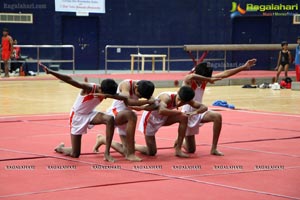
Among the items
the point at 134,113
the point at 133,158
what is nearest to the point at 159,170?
the point at 133,158

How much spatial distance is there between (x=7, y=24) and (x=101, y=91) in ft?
80.5

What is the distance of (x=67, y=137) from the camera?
10.3 m

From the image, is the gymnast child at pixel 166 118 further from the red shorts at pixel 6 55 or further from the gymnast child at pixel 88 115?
the red shorts at pixel 6 55

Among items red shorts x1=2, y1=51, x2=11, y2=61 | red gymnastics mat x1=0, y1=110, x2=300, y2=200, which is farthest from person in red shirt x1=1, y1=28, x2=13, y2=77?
red gymnastics mat x1=0, y1=110, x2=300, y2=200

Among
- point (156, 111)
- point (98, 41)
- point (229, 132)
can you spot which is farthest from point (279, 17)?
point (156, 111)

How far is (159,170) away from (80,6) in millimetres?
25886

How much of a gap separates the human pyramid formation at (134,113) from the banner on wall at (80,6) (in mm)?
24167

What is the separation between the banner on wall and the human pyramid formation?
24167 mm

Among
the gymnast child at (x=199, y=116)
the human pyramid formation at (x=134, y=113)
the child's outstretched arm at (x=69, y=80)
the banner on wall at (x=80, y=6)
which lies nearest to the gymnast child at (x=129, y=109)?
the human pyramid formation at (x=134, y=113)

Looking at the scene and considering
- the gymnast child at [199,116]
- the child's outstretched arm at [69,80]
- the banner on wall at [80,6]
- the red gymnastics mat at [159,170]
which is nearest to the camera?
the red gymnastics mat at [159,170]

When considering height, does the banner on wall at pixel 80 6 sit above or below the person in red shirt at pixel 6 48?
above

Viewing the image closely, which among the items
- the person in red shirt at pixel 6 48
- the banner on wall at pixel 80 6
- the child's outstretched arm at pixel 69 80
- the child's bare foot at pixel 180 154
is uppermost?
the banner on wall at pixel 80 6

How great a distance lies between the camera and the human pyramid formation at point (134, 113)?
8.01 meters

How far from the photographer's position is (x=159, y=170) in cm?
742
